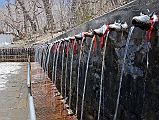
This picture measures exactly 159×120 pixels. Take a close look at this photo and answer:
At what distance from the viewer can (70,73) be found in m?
6.91

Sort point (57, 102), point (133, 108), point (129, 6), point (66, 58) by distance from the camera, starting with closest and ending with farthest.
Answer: point (133, 108) < point (129, 6) < point (57, 102) < point (66, 58)

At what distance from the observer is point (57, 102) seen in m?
5.11

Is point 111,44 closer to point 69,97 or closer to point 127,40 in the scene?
point 127,40

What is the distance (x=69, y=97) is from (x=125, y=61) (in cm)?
393

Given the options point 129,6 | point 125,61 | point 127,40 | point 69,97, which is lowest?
point 69,97

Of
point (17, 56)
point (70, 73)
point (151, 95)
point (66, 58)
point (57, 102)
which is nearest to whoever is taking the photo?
point (151, 95)

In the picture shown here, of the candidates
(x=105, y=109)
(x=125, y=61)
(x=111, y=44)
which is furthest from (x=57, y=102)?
(x=125, y=61)

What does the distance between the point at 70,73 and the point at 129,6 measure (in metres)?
3.91

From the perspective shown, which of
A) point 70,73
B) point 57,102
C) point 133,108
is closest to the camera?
point 133,108

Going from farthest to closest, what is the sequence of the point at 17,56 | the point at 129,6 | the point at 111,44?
the point at 17,56, the point at 111,44, the point at 129,6

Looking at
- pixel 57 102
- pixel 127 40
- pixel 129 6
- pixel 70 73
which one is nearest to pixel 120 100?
pixel 127 40

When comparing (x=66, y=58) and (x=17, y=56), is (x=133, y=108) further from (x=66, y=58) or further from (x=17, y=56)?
(x=17, y=56)

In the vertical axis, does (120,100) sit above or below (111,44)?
below

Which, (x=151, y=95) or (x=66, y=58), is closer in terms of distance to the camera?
(x=151, y=95)
